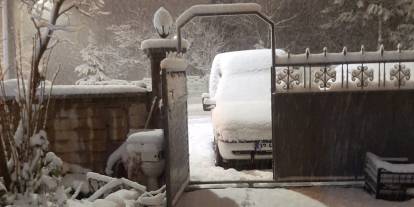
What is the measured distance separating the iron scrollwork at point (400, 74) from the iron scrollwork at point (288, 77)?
4.04 ft

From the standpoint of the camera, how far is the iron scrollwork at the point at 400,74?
6.32 meters

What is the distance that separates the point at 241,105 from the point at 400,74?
9.14ft

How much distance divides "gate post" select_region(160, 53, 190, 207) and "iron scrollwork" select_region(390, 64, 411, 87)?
2.76 meters

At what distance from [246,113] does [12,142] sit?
439 centimetres

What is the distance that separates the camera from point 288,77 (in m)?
6.45

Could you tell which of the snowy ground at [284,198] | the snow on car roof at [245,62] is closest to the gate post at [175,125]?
the snowy ground at [284,198]

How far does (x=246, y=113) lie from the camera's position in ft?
26.0

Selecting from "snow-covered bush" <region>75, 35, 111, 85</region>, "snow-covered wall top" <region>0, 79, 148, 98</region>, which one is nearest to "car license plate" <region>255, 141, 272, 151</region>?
"snow-covered wall top" <region>0, 79, 148, 98</region>


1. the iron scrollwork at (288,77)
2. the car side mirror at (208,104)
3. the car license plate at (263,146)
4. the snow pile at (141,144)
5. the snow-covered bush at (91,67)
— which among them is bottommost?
the car license plate at (263,146)

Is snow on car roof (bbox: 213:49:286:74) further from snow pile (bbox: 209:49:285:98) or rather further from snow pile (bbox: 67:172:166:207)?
snow pile (bbox: 67:172:166:207)

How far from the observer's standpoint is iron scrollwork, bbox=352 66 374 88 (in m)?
6.30

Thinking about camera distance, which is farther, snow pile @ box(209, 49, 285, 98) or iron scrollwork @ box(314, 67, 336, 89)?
snow pile @ box(209, 49, 285, 98)

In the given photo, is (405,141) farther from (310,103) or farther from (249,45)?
(249,45)

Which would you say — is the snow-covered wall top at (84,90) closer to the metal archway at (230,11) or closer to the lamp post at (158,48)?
the lamp post at (158,48)
